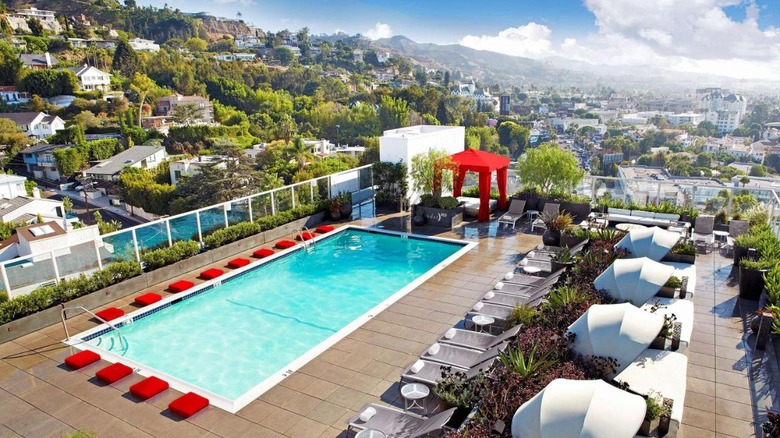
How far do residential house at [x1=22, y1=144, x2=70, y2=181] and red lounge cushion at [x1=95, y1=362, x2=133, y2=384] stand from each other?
8171 centimetres

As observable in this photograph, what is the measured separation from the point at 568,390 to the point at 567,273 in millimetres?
5577

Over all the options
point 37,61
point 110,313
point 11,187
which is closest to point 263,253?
point 110,313

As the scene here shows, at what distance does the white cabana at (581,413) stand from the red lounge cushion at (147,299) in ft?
26.9

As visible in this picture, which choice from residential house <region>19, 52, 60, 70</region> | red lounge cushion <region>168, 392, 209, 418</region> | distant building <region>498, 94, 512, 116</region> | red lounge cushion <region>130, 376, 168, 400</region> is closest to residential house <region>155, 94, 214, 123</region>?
residential house <region>19, 52, 60, 70</region>

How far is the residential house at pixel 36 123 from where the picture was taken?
3206 inches

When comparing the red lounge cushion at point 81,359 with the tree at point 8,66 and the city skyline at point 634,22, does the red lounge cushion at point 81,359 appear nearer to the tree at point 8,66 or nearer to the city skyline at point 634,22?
the city skyline at point 634,22

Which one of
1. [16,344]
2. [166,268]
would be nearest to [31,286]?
[16,344]

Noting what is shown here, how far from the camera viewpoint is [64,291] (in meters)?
9.27

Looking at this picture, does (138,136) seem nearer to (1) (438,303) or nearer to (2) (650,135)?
(1) (438,303)

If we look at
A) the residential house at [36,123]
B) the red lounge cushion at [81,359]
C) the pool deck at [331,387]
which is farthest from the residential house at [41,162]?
the red lounge cushion at [81,359]

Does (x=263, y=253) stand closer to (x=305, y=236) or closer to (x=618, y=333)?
(x=305, y=236)

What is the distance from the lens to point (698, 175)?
230 feet

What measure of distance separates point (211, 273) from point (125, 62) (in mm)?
130369

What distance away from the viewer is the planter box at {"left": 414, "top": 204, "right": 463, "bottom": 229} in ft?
48.3
